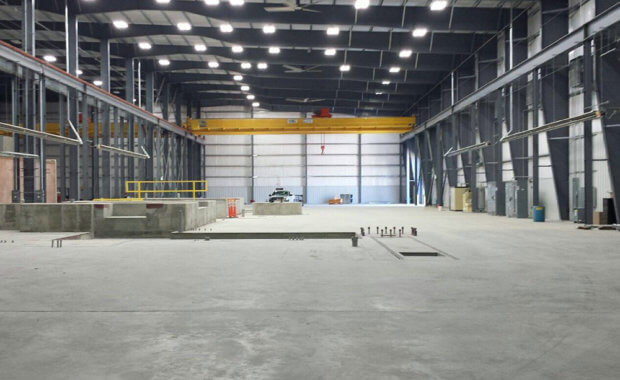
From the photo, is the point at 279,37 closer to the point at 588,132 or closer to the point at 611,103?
the point at 588,132

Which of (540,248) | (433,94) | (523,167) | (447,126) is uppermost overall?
(433,94)

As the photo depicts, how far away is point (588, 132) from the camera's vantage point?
61.2 feet

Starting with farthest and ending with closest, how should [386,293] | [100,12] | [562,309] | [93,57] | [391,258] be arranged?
[93,57], [100,12], [391,258], [386,293], [562,309]

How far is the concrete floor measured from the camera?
383 centimetres

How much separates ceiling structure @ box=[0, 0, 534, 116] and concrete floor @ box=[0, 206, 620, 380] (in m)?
14.4

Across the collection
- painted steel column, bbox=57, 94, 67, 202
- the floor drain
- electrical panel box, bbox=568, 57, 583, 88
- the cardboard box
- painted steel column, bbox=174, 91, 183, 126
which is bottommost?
the floor drain

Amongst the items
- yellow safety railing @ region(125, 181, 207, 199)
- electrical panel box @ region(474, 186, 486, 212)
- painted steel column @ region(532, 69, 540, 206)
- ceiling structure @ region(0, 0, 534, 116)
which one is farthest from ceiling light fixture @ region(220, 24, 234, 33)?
electrical panel box @ region(474, 186, 486, 212)

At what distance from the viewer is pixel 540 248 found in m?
11.7

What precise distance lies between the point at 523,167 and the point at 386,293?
72.2 ft

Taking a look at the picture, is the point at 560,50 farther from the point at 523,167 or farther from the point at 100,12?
the point at 100,12

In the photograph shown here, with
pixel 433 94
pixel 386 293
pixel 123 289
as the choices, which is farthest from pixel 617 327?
pixel 433 94

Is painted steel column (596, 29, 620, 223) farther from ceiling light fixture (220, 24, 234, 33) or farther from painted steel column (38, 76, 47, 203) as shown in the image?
painted steel column (38, 76, 47, 203)

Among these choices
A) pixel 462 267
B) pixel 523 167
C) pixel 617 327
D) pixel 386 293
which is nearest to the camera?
pixel 617 327

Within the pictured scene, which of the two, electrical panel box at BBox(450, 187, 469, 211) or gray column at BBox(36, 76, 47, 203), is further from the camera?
electrical panel box at BBox(450, 187, 469, 211)
